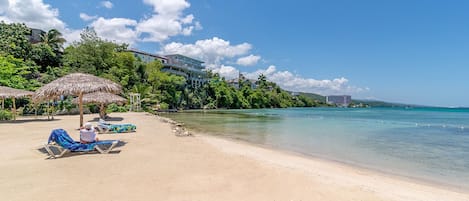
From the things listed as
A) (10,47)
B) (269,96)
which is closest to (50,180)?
(10,47)

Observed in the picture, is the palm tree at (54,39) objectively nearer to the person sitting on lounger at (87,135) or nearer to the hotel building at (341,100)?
the person sitting on lounger at (87,135)

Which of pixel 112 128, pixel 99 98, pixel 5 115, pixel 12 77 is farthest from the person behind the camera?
pixel 12 77

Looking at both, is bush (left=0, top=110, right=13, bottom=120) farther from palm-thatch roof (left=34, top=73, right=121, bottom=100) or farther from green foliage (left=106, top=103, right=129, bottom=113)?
green foliage (left=106, top=103, right=129, bottom=113)

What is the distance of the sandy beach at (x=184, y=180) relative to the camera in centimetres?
384

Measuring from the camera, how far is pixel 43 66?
96.6 ft

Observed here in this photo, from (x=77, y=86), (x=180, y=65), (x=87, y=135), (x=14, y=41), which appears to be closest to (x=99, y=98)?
(x=77, y=86)

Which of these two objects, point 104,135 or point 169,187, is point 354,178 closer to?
point 169,187

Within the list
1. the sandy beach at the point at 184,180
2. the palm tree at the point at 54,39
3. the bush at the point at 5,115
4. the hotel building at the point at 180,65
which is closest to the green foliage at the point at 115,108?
the bush at the point at 5,115

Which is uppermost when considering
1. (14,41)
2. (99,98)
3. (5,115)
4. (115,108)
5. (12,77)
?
(14,41)

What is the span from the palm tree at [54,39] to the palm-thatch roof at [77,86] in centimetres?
3037

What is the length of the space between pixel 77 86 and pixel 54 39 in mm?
32964

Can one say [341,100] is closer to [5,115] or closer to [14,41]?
[14,41]

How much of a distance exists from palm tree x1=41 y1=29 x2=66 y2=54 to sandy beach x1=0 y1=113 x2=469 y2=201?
113ft

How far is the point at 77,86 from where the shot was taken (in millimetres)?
8711
